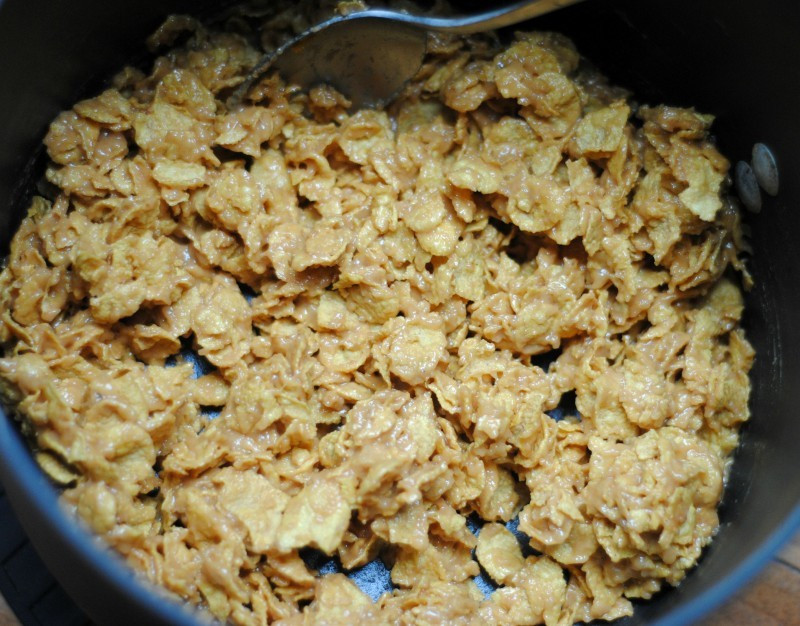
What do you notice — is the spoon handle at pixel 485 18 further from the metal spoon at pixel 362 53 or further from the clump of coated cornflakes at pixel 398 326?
the clump of coated cornflakes at pixel 398 326

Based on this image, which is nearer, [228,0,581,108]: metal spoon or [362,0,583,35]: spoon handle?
[362,0,583,35]: spoon handle

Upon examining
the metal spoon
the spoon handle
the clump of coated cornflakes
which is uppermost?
the spoon handle

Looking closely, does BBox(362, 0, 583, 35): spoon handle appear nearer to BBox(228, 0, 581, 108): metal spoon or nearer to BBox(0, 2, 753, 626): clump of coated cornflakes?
BBox(228, 0, 581, 108): metal spoon

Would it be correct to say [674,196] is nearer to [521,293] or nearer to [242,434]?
[521,293]

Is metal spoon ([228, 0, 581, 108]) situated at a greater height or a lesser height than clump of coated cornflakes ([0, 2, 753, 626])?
greater

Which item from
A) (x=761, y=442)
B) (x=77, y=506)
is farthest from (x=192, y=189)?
(x=761, y=442)

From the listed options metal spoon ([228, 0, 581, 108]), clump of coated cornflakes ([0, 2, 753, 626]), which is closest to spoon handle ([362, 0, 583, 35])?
metal spoon ([228, 0, 581, 108])
